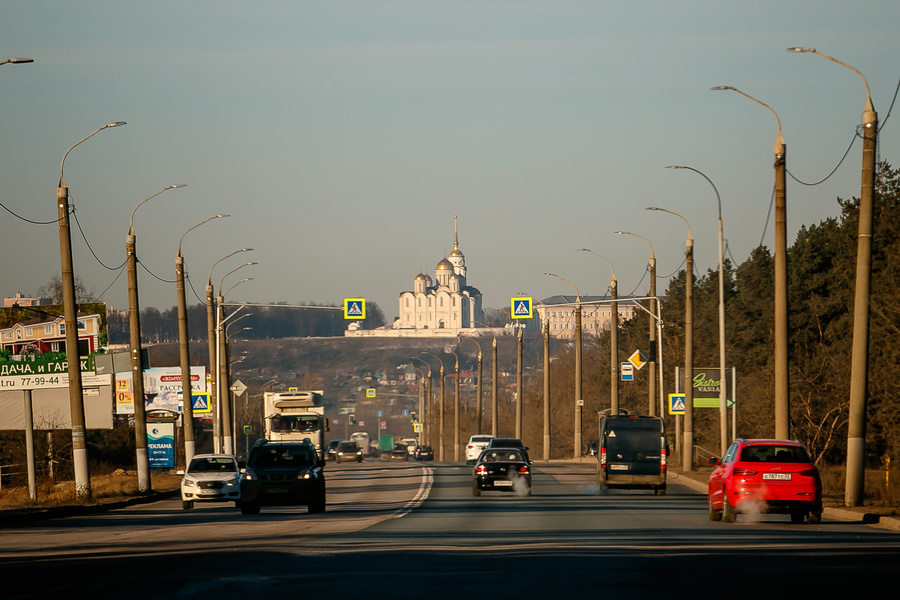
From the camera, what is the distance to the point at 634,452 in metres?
37.2

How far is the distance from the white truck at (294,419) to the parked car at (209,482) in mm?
22949

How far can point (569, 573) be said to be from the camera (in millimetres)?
13789

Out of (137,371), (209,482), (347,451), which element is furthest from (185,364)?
(347,451)

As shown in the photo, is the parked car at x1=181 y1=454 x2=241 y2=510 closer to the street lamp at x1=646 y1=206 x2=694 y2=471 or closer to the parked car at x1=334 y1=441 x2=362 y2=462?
the street lamp at x1=646 y1=206 x2=694 y2=471

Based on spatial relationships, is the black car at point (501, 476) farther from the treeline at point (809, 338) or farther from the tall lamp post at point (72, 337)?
the treeline at point (809, 338)

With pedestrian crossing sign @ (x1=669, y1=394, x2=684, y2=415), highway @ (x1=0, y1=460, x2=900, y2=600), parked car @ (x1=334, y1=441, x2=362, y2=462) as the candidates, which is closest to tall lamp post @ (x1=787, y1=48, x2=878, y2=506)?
highway @ (x1=0, y1=460, x2=900, y2=600)

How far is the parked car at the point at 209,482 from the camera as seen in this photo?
108 feet

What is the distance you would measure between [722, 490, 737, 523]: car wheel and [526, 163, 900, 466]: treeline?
20.7 m

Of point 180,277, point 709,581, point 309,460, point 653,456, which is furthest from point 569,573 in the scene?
point 180,277

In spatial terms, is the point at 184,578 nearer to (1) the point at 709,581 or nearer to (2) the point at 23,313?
(1) the point at 709,581

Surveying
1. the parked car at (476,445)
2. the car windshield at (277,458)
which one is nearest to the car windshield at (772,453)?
the car windshield at (277,458)

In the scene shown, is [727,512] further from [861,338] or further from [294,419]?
[294,419]

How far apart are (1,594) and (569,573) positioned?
19.5 ft

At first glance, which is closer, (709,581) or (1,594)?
(1,594)
